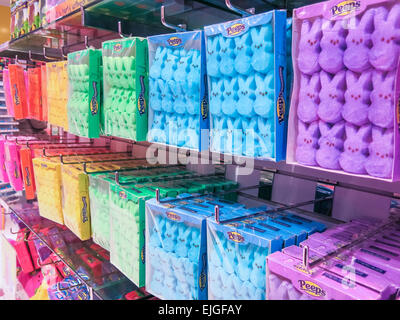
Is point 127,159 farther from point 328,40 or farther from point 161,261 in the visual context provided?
point 328,40

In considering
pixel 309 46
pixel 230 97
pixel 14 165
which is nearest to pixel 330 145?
pixel 309 46

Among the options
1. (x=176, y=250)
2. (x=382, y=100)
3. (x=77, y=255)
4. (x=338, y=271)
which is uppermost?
(x=382, y=100)

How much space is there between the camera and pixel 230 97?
44.6 inches

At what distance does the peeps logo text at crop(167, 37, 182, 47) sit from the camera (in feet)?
4.35

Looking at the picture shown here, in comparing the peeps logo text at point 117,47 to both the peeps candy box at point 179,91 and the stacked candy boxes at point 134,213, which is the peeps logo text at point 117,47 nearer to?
the peeps candy box at point 179,91

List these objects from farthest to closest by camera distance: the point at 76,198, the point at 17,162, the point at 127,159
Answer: the point at 17,162 < the point at 127,159 < the point at 76,198

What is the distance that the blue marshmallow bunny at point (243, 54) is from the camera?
1.06 metres

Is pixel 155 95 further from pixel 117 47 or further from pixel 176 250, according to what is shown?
pixel 176 250

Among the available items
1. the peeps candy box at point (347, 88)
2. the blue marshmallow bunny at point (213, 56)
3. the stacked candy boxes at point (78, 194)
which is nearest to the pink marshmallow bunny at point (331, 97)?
the peeps candy box at point (347, 88)

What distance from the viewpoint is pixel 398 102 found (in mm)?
774

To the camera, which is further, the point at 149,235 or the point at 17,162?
the point at 17,162

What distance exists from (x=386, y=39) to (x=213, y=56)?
554 mm

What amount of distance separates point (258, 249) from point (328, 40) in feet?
2.06

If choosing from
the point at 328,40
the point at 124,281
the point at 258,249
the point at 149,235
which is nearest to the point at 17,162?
the point at 124,281
